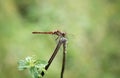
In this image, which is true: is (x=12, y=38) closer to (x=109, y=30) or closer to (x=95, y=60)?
(x=95, y=60)

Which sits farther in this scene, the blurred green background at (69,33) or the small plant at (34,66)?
the blurred green background at (69,33)

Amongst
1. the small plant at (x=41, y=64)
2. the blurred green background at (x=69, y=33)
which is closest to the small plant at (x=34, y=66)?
the small plant at (x=41, y=64)

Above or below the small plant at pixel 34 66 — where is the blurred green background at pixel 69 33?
above

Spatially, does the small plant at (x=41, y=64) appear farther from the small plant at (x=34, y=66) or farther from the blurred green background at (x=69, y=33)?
the blurred green background at (x=69, y=33)

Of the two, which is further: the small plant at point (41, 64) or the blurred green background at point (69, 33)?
the blurred green background at point (69, 33)

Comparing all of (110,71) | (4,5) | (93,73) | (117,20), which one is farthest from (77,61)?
(117,20)

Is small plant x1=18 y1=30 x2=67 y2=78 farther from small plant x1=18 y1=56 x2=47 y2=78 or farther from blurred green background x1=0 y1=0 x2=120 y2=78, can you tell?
blurred green background x1=0 y1=0 x2=120 y2=78
